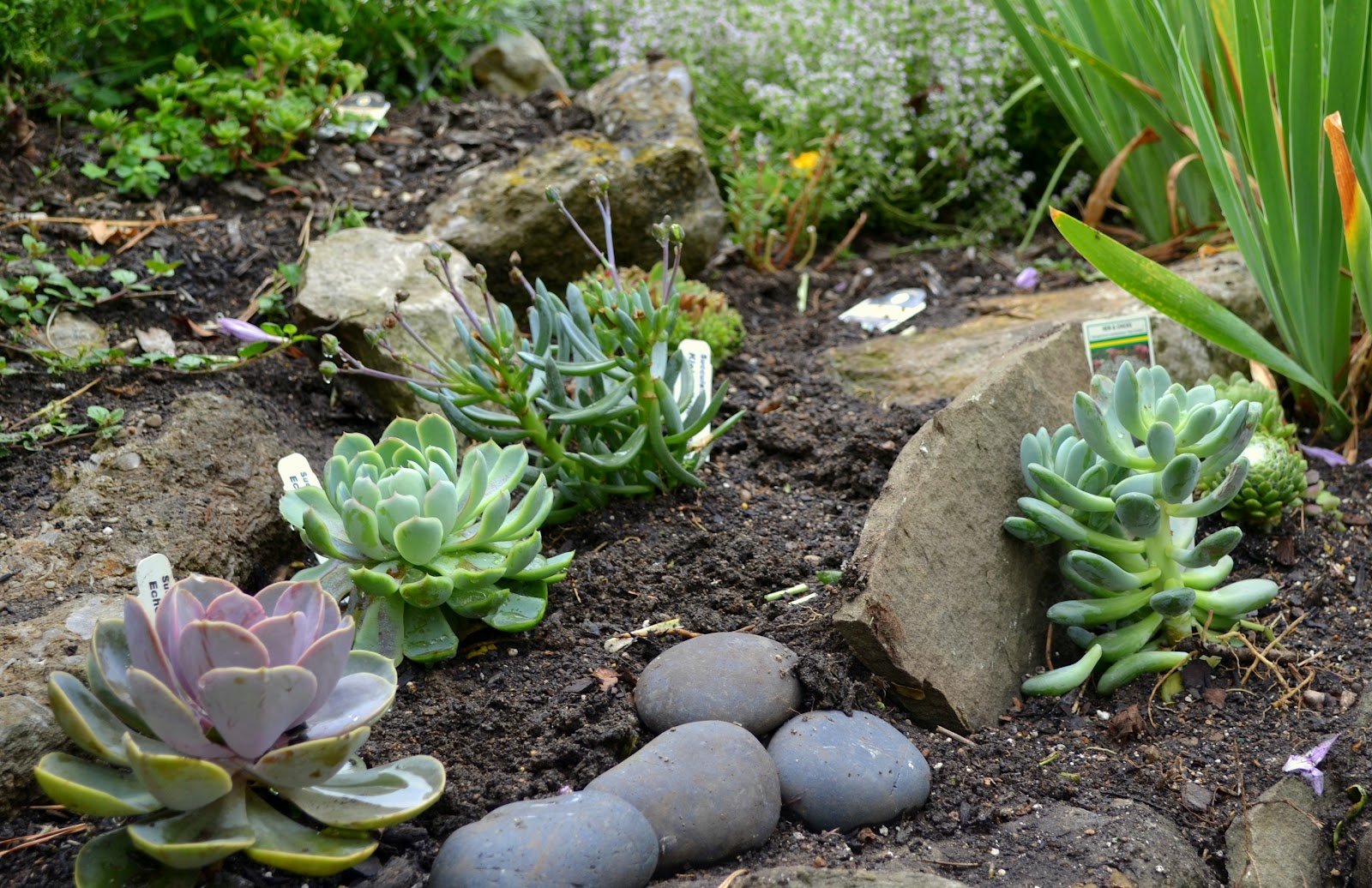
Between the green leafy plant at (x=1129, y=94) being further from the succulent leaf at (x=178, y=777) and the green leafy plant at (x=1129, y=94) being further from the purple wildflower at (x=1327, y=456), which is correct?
the succulent leaf at (x=178, y=777)

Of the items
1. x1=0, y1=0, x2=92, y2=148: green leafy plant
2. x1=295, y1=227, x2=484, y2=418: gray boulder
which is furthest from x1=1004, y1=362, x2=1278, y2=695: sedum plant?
x1=0, y1=0, x2=92, y2=148: green leafy plant

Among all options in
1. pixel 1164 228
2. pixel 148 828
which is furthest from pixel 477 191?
pixel 148 828

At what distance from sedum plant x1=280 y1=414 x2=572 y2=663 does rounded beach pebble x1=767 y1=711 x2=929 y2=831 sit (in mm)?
583

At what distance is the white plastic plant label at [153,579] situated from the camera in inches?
73.6

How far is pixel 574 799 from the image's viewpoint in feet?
5.21

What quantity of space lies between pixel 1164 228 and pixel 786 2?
190cm

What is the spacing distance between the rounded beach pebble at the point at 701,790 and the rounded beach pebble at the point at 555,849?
0.20 feet

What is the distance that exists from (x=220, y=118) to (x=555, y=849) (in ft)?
9.53

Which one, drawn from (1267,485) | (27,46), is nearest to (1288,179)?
(1267,485)

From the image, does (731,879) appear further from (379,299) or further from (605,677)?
(379,299)

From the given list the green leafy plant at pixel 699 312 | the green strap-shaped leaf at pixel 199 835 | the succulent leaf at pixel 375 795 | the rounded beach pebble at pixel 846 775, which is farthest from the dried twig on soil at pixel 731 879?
the green leafy plant at pixel 699 312

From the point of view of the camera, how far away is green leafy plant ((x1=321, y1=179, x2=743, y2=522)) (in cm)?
235

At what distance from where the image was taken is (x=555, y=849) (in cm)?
149

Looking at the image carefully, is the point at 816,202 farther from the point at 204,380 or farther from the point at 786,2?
the point at 204,380
